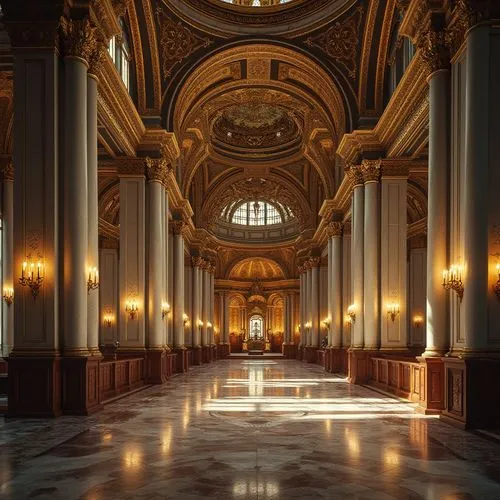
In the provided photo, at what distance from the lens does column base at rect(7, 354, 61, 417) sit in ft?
41.7

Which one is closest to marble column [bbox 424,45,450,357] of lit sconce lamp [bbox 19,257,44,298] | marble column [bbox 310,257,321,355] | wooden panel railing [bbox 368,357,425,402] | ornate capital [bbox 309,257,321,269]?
wooden panel railing [bbox 368,357,425,402]

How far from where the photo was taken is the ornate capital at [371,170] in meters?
22.3

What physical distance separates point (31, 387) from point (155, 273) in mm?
10205

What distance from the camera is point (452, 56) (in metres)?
13.5

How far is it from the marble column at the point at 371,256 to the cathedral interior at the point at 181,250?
77 mm

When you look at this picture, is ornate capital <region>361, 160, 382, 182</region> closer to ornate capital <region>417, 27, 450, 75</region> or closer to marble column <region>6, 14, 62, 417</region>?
ornate capital <region>417, 27, 450, 75</region>

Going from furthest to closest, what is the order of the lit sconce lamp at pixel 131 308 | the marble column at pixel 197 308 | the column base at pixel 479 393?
the marble column at pixel 197 308
the lit sconce lamp at pixel 131 308
the column base at pixel 479 393

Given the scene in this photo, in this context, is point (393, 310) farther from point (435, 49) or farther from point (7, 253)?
point (7, 253)

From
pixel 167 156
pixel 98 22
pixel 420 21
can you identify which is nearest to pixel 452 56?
pixel 420 21

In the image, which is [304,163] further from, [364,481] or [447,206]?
[364,481]

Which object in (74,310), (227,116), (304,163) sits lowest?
(74,310)

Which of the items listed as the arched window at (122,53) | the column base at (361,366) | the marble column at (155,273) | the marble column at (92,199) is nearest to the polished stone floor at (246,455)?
the marble column at (92,199)

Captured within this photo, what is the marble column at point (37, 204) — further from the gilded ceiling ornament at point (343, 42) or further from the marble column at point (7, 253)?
the gilded ceiling ornament at point (343, 42)

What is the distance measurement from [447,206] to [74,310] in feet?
27.0
